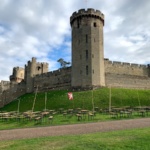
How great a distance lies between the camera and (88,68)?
40219 mm

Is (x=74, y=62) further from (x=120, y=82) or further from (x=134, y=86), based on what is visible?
(x=134, y=86)

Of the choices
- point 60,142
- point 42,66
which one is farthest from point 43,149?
point 42,66

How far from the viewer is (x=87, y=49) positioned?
135ft

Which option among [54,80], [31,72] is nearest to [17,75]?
[31,72]

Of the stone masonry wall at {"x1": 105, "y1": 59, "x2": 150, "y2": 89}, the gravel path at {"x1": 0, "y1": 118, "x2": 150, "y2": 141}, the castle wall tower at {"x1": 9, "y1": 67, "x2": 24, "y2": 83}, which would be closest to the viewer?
the gravel path at {"x1": 0, "y1": 118, "x2": 150, "y2": 141}

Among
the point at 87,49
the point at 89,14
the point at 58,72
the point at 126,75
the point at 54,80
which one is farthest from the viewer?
the point at 54,80

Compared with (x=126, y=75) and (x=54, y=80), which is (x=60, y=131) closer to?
(x=126, y=75)

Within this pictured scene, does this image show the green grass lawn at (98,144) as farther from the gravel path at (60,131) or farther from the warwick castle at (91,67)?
the warwick castle at (91,67)

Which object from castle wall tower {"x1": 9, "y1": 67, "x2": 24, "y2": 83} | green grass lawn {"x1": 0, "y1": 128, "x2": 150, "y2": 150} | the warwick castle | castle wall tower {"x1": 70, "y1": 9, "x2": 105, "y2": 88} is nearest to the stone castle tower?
the warwick castle

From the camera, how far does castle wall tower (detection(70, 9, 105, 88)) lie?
40.1m

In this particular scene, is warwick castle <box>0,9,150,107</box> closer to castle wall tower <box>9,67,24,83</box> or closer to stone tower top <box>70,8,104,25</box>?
stone tower top <box>70,8,104,25</box>

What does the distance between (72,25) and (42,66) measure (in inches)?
734

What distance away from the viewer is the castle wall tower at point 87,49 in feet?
132

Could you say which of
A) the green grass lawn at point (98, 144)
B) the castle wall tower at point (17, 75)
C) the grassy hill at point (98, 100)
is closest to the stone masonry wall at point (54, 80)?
the grassy hill at point (98, 100)
